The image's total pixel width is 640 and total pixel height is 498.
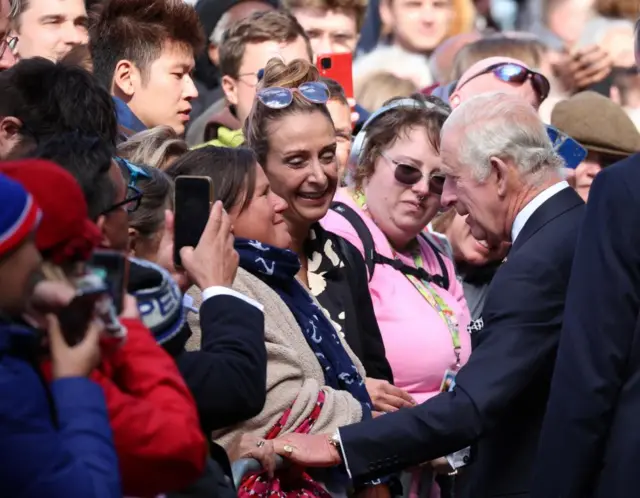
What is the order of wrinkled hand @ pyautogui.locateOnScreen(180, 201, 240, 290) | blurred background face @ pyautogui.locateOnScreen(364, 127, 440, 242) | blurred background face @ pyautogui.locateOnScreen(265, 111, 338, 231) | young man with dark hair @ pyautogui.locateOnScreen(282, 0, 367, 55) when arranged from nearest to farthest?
wrinkled hand @ pyautogui.locateOnScreen(180, 201, 240, 290) → blurred background face @ pyautogui.locateOnScreen(265, 111, 338, 231) → blurred background face @ pyautogui.locateOnScreen(364, 127, 440, 242) → young man with dark hair @ pyautogui.locateOnScreen(282, 0, 367, 55)

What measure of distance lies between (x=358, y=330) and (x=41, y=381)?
2358mm

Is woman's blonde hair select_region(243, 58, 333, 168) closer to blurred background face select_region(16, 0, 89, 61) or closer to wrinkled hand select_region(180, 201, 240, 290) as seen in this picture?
blurred background face select_region(16, 0, 89, 61)

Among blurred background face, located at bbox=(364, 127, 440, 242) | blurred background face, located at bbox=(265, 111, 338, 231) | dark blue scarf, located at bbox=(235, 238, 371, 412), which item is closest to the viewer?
dark blue scarf, located at bbox=(235, 238, 371, 412)

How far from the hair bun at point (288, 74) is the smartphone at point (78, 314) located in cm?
264

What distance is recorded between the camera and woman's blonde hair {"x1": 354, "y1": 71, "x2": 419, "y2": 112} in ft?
26.9

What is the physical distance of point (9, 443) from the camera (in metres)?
2.58

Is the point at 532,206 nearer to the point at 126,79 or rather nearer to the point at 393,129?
the point at 393,129

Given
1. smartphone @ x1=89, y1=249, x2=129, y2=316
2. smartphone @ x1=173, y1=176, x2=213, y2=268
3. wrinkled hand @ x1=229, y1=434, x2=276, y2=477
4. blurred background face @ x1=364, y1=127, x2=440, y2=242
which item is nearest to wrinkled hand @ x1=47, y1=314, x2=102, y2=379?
smartphone @ x1=89, y1=249, x2=129, y2=316

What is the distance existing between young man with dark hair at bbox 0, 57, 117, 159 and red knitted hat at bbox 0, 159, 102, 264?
0.95 metres

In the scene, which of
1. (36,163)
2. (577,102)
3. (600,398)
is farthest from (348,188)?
(36,163)

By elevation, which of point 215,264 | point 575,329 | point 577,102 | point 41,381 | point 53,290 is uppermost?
point 53,290

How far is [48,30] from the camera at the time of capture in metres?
6.40


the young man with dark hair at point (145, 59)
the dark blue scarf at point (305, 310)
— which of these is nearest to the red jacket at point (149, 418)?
the dark blue scarf at point (305, 310)

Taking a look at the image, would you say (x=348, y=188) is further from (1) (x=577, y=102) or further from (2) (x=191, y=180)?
(2) (x=191, y=180)
